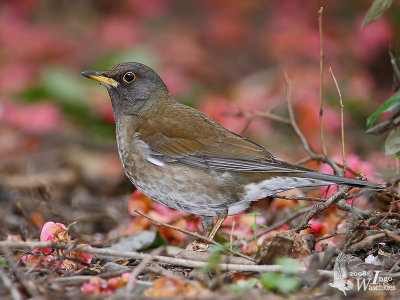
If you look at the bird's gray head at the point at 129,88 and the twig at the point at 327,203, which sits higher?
the bird's gray head at the point at 129,88

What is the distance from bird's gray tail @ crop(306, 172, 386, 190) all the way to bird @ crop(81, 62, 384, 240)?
0.19 meters

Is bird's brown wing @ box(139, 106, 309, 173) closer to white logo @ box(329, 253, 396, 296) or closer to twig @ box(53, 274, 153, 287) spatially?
white logo @ box(329, 253, 396, 296)

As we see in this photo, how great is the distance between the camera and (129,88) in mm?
6152

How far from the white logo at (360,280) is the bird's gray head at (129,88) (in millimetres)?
2763

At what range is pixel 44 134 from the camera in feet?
33.6

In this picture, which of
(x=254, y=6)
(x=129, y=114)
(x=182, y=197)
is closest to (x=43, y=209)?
(x=129, y=114)

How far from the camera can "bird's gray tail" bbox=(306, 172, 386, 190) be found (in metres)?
4.37

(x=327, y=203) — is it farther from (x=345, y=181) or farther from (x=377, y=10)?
(x=377, y=10)

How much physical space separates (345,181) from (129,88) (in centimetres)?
253

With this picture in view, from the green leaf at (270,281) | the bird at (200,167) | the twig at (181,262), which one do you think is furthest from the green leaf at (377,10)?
the green leaf at (270,281)

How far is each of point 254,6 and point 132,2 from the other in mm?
2992

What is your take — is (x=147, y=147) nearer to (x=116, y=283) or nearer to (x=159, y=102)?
(x=159, y=102)

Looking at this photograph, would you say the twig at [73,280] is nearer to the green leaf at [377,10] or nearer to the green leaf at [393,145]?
the green leaf at [393,145]

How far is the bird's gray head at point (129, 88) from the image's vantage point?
20.0ft
